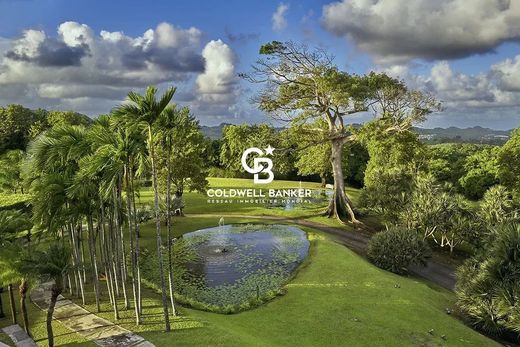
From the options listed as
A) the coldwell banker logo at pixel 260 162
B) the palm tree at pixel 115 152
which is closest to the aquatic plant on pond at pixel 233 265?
the palm tree at pixel 115 152

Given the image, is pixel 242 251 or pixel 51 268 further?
pixel 242 251

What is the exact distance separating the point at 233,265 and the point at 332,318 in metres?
10.6

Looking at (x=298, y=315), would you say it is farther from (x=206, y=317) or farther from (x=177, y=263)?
(x=177, y=263)

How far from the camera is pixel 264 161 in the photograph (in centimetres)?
4697

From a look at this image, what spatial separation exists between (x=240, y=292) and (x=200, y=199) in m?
31.9

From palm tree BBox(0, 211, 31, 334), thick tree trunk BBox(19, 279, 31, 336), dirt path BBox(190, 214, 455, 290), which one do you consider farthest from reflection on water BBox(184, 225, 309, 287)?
palm tree BBox(0, 211, 31, 334)

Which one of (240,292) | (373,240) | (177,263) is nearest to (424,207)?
(373,240)

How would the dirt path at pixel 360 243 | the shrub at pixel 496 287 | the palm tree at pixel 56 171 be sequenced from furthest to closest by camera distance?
the dirt path at pixel 360 243
the shrub at pixel 496 287
the palm tree at pixel 56 171

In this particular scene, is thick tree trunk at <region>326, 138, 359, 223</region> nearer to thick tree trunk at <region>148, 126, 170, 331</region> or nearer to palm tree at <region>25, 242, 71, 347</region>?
thick tree trunk at <region>148, 126, 170, 331</region>

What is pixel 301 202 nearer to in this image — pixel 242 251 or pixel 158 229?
pixel 242 251

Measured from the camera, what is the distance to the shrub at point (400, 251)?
2867 cm

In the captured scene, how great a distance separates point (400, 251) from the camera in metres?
28.6

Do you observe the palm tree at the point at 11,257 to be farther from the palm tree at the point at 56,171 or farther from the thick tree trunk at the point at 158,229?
the thick tree trunk at the point at 158,229

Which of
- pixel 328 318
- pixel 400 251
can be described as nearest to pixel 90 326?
pixel 328 318
